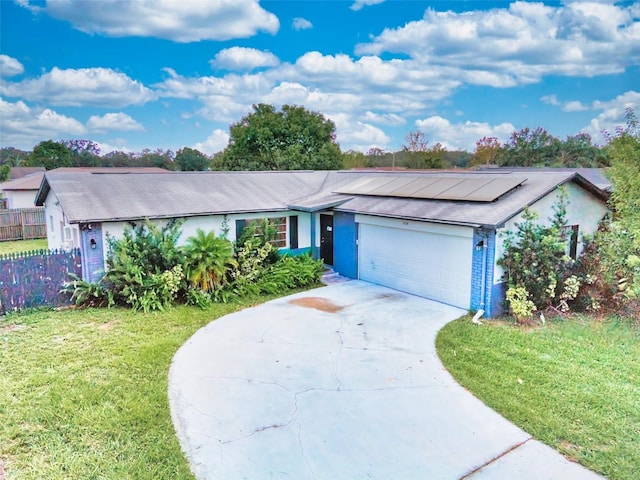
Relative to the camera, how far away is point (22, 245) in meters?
20.5

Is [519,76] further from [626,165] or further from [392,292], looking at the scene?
[392,292]

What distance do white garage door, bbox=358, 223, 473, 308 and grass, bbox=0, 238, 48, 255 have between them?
1500 cm

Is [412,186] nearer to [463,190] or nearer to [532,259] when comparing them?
[463,190]

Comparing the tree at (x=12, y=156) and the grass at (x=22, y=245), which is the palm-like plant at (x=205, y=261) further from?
the tree at (x=12, y=156)

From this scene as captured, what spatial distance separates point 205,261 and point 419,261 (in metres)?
5.63

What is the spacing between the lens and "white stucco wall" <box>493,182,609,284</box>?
32.3ft

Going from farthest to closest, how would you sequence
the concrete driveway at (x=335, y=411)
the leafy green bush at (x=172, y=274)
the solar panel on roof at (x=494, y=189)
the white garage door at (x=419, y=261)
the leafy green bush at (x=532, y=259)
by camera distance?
the solar panel on roof at (x=494, y=189) < the white garage door at (x=419, y=261) < the leafy green bush at (x=172, y=274) < the leafy green bush at (x=532, y=259) < the concrete driveway at (x=335, y=411)

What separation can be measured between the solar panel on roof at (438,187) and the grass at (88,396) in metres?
7.09

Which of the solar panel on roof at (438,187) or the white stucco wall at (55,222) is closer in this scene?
the solar panel on roof at (438,187)

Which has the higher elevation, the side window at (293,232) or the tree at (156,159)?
the tree at (156,159)

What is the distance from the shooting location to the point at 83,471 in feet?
14.4

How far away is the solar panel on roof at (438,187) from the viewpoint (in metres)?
11.0

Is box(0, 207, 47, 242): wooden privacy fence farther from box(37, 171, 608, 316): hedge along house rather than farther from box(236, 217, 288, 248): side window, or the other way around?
box(236, 217, 288, 248): side window

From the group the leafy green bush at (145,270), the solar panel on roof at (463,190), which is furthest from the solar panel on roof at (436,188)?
the leafy green bush at (145,270)
